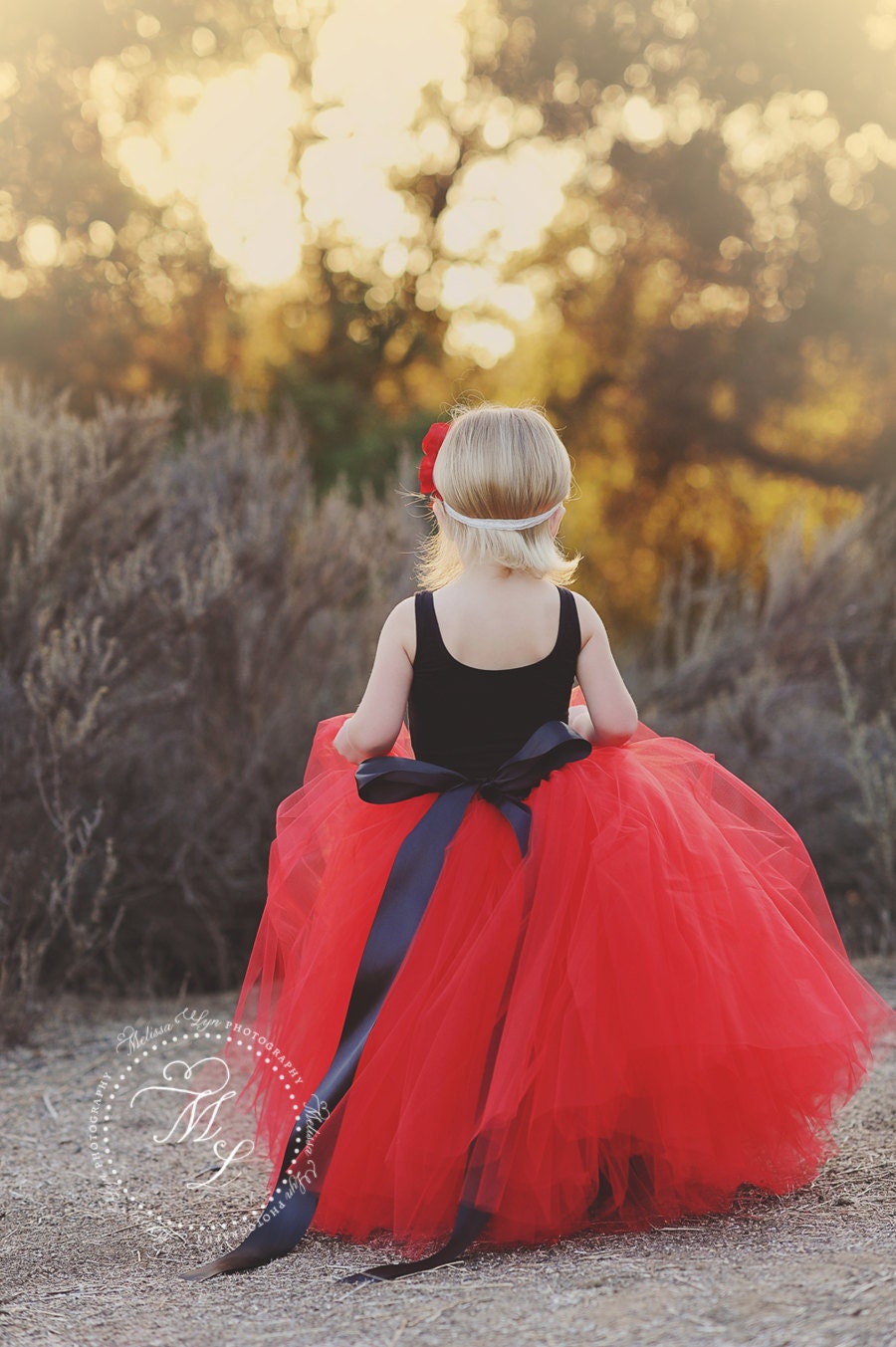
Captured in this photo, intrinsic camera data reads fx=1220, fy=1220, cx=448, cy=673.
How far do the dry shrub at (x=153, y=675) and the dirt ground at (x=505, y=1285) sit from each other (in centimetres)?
170

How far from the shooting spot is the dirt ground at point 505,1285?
5.78 feet

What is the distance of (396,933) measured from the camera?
2283 millimetres

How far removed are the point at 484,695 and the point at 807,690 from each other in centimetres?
425

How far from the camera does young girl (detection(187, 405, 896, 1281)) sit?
2.13m

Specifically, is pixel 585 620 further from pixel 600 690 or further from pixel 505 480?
pixel 505 480

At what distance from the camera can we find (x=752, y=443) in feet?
40.4

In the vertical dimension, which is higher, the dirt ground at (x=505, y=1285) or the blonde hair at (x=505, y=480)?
the blonde hair at (x=505, y=480)

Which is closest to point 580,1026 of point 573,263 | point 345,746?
point 345,746

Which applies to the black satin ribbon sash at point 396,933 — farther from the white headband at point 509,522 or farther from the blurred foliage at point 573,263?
the blurred foliage at point 573,263

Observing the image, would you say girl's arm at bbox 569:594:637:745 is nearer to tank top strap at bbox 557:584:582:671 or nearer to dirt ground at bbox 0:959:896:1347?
tank top strap at bbox 557:584:582:671

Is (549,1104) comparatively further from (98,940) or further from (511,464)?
(98,940)

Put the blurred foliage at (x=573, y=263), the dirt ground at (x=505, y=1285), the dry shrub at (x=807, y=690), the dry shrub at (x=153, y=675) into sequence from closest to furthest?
the dirt ground at (x=505, y=1285), the dry shrub at (x=153, y=675), the dry shrub at (x=807, y=690), the blurred foliage at (x=573, y=263)

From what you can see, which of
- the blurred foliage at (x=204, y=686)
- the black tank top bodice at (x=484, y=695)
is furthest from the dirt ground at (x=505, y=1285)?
the blurred foliage at (x=204, y=686)

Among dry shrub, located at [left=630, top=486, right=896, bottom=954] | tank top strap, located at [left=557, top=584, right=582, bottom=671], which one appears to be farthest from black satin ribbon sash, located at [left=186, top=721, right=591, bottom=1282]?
dry shrub, located at [left=630, top=486, right=896, bottom=954]
